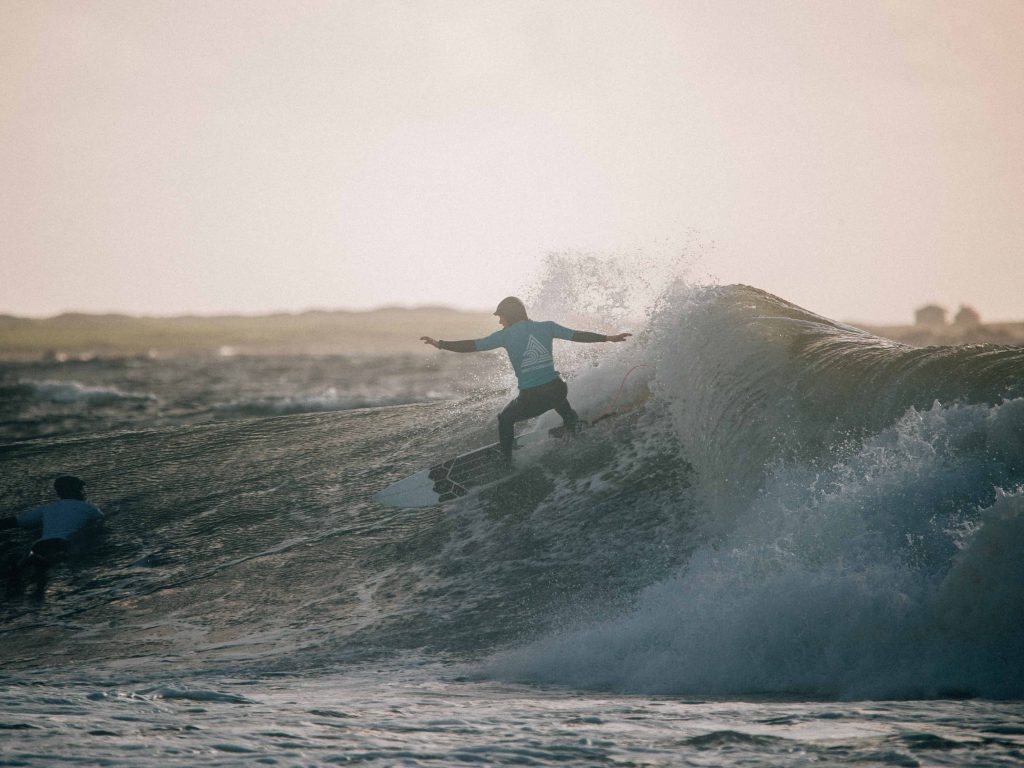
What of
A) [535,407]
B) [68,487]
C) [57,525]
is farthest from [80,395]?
[535,407]

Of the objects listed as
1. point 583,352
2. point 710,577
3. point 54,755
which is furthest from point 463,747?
point 583,352

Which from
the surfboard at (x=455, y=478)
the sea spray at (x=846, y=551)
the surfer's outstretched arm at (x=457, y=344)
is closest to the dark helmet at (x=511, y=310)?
the surfer's outstretched arm at (x=457, y=344)

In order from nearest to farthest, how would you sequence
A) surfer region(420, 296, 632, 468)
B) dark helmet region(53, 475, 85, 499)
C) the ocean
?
1. the ocean
2. surfer region(420, 296, 632, 468)
3. dark helmet region(53, 475, 85, 499)

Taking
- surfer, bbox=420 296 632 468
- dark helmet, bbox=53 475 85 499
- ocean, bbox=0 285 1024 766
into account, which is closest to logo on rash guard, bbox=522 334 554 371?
surfer, bbox=420 296 632 468

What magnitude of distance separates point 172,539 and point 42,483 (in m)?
2.97

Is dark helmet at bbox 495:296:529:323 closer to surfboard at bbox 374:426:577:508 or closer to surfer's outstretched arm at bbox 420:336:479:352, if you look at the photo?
surfer's outstretched arm at bbox 420:336:479:352

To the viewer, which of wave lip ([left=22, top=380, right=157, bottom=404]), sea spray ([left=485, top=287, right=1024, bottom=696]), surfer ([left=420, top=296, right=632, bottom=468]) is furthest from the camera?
wave lip ([left=22, top=380, right=157, bottom=404])

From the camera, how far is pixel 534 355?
30.5 feet

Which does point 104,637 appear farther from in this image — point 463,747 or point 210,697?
point 463,747

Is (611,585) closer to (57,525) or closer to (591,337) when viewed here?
(591,337)

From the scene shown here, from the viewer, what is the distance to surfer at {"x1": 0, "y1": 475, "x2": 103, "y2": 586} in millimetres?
9625

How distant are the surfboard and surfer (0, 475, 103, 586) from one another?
281 cm

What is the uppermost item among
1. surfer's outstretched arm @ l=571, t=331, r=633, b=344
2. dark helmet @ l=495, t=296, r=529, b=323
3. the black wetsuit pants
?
dark helmet @ l=495, t=296, r=529, b=323

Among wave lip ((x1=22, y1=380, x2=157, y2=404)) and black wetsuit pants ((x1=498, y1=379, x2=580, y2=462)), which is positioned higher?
black wetsuit pants ((x1=498, y1=379, x2=580, y2=462))
